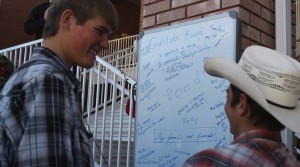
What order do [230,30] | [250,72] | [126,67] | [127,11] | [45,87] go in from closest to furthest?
[45,87], [250,72], [230,30], [126,67], [127,11]

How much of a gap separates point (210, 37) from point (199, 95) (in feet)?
1.35

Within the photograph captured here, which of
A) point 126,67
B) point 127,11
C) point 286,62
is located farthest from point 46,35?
point 127,11

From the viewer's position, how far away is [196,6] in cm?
355

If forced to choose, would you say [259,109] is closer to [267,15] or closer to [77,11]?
[77,11]

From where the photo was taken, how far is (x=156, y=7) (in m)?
3.85

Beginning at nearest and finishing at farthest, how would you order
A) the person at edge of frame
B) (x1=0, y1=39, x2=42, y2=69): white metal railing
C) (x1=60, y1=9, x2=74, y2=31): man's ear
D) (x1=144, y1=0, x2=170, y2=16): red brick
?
the person at edge of frame < (x1=60, y1=9, x2=74, y2=31): man's ear < (x1=144, y1=0, x2=170, y2=16): red brick < (x1=0, y1=39, x2=42, y2=69): white metal railing

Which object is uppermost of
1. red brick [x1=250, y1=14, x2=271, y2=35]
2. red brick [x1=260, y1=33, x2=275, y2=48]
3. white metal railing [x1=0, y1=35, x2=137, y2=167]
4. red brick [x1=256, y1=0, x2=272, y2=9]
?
red brick [x1=256, y1=0, x2=272, y2=9]

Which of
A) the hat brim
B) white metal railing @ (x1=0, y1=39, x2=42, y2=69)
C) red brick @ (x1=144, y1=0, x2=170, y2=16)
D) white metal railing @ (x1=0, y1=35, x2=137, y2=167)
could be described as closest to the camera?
the hat brim

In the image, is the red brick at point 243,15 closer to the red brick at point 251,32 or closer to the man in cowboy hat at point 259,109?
the red brick at point 251,32

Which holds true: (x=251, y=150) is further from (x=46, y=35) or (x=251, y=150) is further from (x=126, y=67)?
(x=126, y=67)

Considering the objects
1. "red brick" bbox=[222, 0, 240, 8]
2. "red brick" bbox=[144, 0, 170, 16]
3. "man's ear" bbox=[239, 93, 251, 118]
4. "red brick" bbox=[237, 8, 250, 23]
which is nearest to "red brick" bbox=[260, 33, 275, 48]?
"red brick" bbox=[237, 8, 250, 23]

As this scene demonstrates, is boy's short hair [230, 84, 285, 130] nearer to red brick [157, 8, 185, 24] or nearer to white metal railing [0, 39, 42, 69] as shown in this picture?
red brick [157, 8, 185, 24]

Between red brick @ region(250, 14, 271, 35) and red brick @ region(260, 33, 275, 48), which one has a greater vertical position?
red brick @ region(250, 14, 271, 35)

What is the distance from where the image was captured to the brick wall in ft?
10.8
